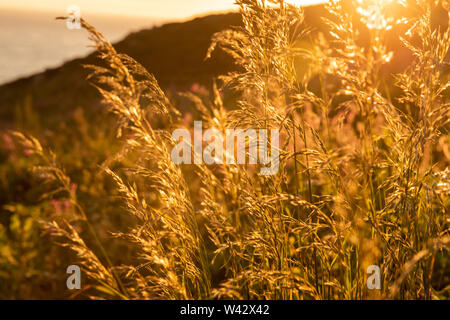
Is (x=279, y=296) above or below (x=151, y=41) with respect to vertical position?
below

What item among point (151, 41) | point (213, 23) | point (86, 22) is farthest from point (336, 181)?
point (151, 41)

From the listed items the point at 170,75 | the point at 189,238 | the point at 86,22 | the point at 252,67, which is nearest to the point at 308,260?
the point at 189,238

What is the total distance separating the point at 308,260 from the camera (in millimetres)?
1893

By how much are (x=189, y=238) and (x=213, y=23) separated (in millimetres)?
19757

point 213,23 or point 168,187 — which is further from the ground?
point 213,23

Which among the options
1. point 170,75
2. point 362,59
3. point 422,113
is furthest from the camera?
point 170,75

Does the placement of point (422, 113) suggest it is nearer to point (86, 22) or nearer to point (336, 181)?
point (336, 181)

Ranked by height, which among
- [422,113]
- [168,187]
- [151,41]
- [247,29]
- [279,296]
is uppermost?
[151,41]

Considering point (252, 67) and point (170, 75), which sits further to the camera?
point (170, 75)

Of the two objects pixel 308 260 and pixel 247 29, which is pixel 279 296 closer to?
pixel 308 260

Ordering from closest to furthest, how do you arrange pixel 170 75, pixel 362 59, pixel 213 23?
pixel 362 59, pixel 170 75, pixel 213 23

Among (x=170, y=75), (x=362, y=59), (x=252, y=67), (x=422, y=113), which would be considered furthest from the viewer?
(x=170, y=75)

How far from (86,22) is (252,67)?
2.57 ft
